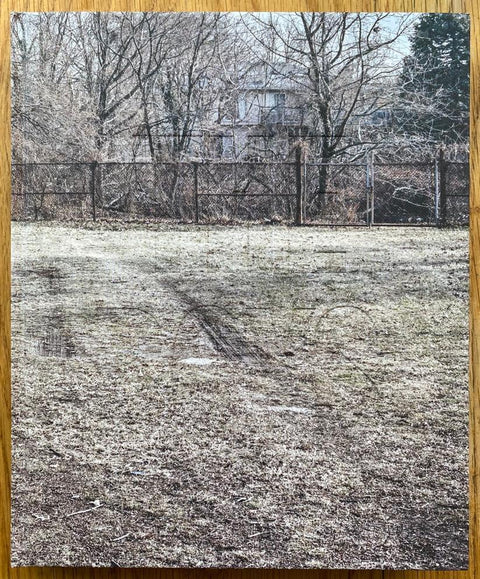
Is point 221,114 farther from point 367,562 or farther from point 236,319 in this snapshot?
point 367,562

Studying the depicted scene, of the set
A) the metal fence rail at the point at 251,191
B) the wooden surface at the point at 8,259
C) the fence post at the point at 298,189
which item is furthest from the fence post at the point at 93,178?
the fence post at the point at 298,189

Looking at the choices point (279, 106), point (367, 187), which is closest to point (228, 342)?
point (367, 187)

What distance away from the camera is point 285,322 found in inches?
102

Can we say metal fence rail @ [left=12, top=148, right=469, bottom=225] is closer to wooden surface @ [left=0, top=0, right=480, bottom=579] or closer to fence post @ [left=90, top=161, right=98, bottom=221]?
fence post @ [left=90, top=161, right=98, bottom=221]

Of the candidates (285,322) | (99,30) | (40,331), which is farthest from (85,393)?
(99,30)

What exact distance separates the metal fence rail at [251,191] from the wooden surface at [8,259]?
0.21 metres

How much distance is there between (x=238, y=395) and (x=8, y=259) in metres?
0.98

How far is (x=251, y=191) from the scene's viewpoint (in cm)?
260

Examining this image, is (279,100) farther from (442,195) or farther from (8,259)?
(8,259)

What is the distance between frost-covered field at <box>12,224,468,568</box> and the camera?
8.33 feet

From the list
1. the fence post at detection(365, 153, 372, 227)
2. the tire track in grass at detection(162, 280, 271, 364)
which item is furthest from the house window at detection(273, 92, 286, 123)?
the tire track in grass at detection(162, 280, 271, 364)

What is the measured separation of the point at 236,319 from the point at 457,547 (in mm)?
1064

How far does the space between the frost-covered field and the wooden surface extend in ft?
0.61

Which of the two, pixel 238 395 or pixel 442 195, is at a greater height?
pixel 442 195
